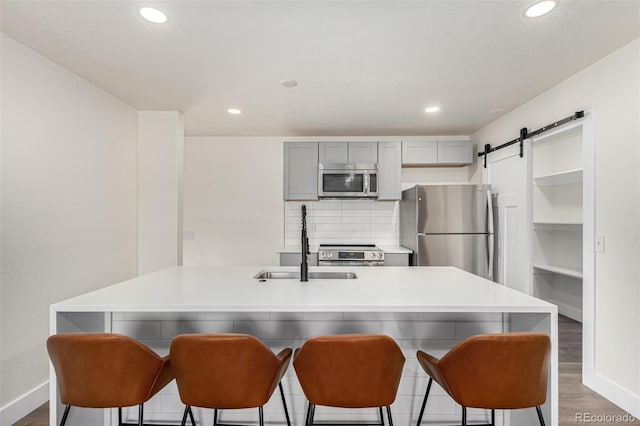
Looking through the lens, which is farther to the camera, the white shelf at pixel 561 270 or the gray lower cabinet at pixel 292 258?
the gray lower cabinet at pixel 292 258

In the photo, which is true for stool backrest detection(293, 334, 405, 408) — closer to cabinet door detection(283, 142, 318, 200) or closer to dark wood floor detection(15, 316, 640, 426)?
dark wood floor detection(15, 316, 640, 426)

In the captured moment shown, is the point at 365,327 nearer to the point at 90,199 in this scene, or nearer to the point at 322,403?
the point at 322,403

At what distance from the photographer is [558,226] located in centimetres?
405

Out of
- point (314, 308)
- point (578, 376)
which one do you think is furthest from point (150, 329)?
point (578, 376)

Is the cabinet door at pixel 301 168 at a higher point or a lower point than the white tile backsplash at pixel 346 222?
higher

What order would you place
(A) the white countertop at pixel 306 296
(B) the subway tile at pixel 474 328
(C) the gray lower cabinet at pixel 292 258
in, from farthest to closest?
1. (C) the gray lower cabinet at pixel 292 258
2. (B) the subway tile at pixel 474 328
3. (A) the white countertop at pixel 306 296

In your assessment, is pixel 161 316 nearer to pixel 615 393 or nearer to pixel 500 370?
pixel 500 370

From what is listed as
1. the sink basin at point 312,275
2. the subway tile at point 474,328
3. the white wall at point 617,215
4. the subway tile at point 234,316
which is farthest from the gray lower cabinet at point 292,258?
the white wall at point 617,215

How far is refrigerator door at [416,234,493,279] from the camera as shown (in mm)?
3543

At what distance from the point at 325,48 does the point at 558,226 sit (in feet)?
12.3

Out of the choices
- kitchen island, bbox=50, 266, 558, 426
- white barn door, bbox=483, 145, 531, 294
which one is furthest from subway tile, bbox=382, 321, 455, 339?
white barn door, bbox=483, 145, 531, 294

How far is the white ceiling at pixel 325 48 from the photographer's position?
1727mm

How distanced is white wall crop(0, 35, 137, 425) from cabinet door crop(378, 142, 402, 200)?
2.91 meters

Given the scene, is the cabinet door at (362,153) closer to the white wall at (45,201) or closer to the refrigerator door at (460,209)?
the refrigerator door at (460,209)
